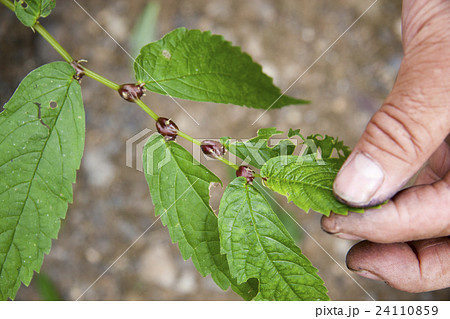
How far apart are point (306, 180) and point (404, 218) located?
14.9 inches

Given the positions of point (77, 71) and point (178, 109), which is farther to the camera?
point (178, 109)

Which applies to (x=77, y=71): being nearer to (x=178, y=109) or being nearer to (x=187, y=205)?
(x=187, y=205)

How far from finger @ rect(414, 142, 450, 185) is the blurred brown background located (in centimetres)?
105

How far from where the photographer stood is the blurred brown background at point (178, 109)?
294 cm

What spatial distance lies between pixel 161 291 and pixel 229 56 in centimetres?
200

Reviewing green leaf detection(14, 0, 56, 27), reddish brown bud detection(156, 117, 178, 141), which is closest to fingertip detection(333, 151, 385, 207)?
reddish brown bud detection(156, 117, 178, 141)

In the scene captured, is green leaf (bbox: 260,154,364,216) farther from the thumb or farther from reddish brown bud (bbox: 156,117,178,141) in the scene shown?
reddish brown bud (bbox: 156,117,178,141)

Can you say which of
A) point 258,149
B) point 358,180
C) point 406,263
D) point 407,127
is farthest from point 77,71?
point 406,263

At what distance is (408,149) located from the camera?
1.35 metres

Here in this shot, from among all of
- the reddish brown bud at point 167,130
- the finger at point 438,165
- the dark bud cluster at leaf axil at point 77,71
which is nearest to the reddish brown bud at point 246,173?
the reddish brown bud at point 167,130

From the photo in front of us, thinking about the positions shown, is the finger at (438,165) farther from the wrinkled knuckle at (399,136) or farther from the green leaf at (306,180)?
the green leaf at (306,180)

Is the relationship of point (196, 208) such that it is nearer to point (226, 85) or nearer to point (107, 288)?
point (226, 85)

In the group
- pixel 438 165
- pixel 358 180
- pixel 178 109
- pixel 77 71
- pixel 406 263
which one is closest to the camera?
pixel 358 180

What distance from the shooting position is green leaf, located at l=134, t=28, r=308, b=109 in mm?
1518
